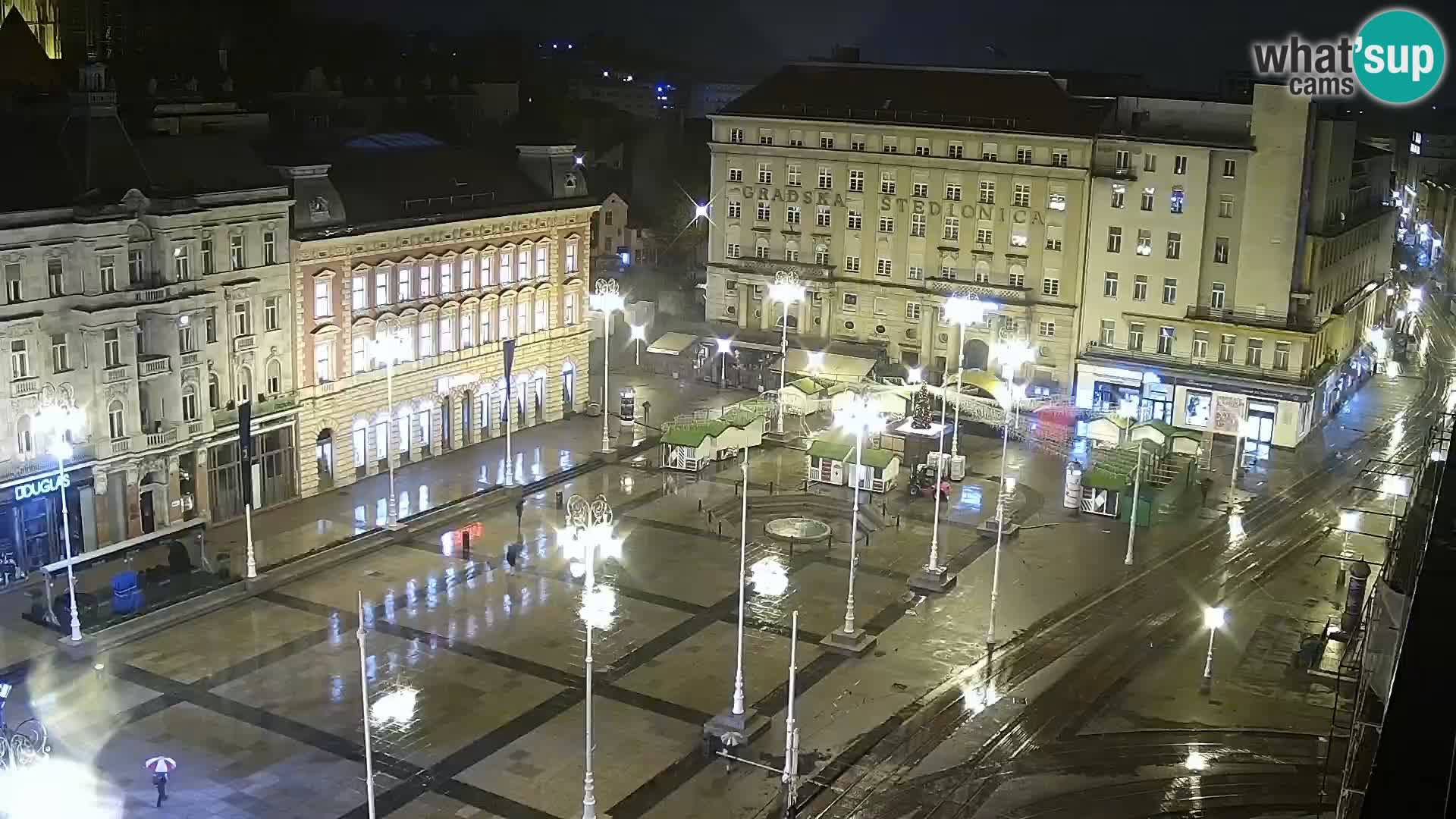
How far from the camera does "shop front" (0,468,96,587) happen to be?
52.8m

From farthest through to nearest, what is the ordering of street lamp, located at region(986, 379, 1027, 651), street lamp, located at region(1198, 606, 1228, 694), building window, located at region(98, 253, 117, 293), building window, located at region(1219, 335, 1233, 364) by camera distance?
building window, located at region(1219, 335, 1233, 364), building window, located at region(98, 253, 117, 293), street lamp, located at region(986, 379, 1027, 651), street lamp, located at region(1198, 606, 1228, 694)

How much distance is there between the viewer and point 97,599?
165ft

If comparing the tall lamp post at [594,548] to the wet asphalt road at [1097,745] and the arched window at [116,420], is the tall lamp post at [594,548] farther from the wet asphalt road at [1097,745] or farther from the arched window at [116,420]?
the arched window at [116,420]

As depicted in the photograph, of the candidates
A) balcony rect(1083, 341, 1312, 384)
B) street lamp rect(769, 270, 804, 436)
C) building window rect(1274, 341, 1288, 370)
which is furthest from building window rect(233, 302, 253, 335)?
building window rect(1274, 341, 1288, 370)

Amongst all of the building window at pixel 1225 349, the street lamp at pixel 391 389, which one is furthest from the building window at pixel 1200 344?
the street lamp at pixel 391 389

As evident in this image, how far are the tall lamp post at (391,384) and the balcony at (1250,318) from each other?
44405mm

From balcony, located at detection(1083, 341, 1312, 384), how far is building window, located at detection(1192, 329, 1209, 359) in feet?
0.57

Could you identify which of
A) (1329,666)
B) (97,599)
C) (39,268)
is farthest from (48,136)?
(1329,666)

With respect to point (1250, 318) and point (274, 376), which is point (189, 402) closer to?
point (274, 376)

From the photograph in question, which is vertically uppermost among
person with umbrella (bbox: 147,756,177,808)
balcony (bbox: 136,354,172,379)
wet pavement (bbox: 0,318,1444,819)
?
balcony (bbox: 136,354,172,379)

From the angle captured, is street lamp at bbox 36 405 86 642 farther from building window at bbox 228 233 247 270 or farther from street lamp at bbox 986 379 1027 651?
street lamp at bbox 986 379 1027 651

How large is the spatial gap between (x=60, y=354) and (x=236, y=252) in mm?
9222

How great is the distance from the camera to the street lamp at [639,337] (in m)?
94.1

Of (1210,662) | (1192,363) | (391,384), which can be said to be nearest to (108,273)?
(391,384)
